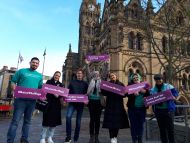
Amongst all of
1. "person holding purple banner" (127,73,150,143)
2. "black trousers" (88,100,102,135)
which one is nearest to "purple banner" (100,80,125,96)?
"person holding purple banner" (127,73,150,143)

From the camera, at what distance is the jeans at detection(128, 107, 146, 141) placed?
7.02 meters

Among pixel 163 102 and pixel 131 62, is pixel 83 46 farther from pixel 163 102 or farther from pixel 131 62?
pixel 163 102

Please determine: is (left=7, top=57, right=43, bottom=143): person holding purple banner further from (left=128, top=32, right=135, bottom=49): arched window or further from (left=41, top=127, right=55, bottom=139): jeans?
(left=128, top=32, right=135, bottom=49): arched window

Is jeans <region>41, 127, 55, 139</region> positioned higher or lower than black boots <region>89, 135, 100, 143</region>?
higher

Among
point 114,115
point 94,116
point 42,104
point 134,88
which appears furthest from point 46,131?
point 134,88

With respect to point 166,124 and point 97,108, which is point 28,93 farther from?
point 166,124

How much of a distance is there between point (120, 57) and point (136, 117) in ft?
72.0

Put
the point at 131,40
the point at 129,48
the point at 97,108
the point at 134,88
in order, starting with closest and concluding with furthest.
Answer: the point at 134,88, the point at 97,108, the point at 129,48, the point at 131,40

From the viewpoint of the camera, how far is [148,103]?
269 inches

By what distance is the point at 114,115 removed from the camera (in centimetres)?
696

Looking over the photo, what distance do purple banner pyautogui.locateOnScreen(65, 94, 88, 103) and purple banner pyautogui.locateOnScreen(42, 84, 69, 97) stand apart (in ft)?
0.53

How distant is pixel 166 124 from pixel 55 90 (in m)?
3.60

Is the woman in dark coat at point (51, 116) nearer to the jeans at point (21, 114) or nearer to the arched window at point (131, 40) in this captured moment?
the jeans at point (21, 114)

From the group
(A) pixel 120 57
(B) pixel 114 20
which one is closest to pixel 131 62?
(A) pixel 120 57
